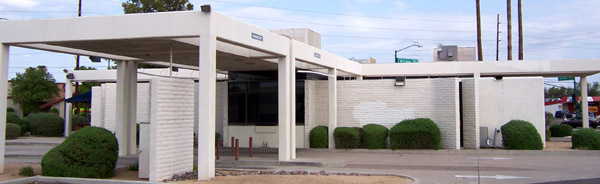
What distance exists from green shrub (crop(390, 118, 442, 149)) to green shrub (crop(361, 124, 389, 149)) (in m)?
0.41

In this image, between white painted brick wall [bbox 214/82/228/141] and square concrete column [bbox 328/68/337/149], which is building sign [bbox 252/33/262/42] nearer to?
square concrete column [bbox 328/68/337/149]

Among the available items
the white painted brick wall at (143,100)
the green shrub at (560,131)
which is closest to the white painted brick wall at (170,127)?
the white painted brick wall at (143,100)

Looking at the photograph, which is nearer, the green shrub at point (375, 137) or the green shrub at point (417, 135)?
the green shrub at point (417, 135)

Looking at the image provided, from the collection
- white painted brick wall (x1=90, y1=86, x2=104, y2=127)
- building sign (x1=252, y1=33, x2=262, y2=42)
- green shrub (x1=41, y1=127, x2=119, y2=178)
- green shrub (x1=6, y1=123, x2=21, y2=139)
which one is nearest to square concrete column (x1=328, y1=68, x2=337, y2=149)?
building sign (x1=252, y1=33, x2=262, y2=42)

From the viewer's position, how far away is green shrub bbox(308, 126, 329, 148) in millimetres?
22078

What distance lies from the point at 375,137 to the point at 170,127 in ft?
34.1

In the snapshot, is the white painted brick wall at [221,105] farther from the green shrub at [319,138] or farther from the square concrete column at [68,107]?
the square concrete column at [68,107]

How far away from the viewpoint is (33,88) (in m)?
47.8

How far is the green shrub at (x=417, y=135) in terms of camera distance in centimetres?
2055

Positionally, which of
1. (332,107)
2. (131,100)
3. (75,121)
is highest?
(131,100)

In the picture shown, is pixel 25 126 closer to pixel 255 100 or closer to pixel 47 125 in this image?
pixel 47 125

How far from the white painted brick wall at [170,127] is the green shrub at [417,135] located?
971 cm

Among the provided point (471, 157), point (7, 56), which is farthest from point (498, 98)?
point (7, 56)

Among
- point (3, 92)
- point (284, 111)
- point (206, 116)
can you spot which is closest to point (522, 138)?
point (284, 111)
